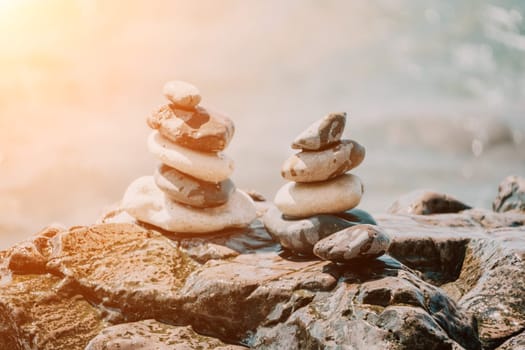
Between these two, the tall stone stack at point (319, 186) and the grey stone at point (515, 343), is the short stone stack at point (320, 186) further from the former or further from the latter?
the grey stone at point (515, 343)

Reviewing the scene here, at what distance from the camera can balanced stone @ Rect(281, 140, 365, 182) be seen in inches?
366

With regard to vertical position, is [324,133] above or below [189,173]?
above

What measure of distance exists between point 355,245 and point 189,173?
320cm

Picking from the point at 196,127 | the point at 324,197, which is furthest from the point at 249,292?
the point at 196,127

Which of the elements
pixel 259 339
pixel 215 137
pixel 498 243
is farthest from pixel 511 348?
pixel 215 137

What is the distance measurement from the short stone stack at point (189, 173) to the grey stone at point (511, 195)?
7363 millimetres

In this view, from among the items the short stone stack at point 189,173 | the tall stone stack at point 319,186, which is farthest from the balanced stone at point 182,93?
the tall stone stack at point 319,186

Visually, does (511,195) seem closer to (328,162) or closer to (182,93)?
(328,162)

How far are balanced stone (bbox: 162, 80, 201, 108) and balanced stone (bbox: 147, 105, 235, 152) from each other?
17 centimetres

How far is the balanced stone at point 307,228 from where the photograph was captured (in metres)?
9.23

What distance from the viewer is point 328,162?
9297 mm

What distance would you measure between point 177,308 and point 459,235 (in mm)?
4749

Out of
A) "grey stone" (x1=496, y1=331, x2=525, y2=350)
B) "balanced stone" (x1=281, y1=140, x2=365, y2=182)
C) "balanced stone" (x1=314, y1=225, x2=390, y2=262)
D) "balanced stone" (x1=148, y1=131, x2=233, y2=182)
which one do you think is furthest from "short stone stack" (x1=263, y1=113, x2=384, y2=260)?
"grey stone" (x1=496, y1=331, x2=525, y2=350)

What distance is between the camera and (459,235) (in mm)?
10828
